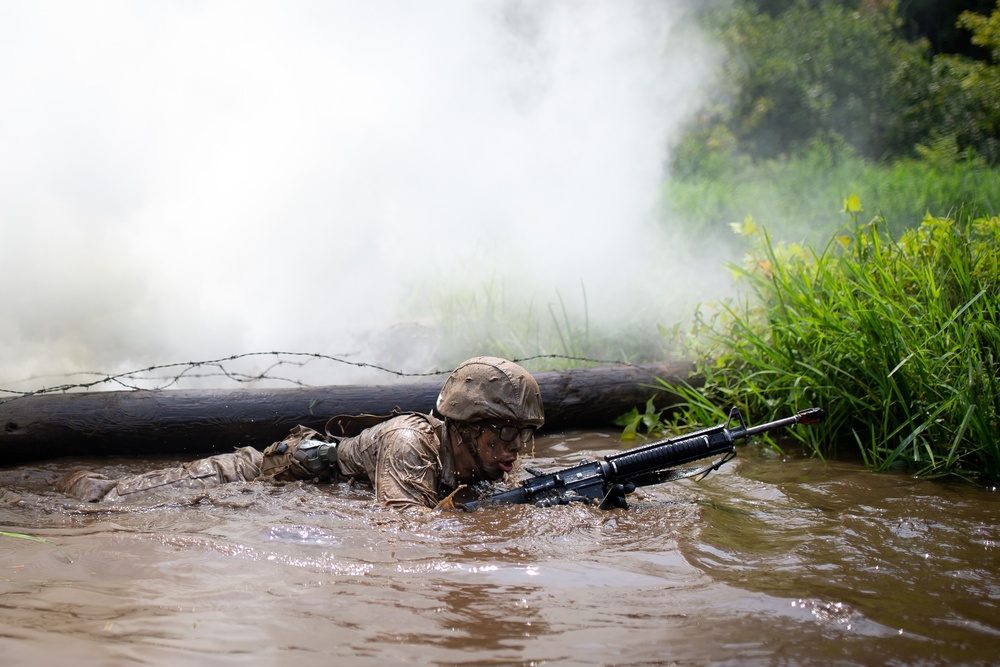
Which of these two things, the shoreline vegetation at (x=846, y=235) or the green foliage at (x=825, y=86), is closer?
the shoreline vegetation at (x=846, y=235)

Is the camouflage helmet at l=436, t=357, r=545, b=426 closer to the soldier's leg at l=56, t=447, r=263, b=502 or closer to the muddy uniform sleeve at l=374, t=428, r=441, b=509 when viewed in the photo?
the muddy uniform sleeve at l=374, t=428, r=441, b=509

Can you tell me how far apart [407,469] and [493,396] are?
54 cm

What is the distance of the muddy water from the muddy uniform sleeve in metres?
0.13

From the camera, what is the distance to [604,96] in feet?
36.7

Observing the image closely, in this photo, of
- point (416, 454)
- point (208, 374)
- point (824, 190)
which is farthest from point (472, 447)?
point (824, 190)

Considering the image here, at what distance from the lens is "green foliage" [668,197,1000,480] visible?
4.73 m

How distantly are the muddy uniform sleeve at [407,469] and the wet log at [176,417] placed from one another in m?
1.08

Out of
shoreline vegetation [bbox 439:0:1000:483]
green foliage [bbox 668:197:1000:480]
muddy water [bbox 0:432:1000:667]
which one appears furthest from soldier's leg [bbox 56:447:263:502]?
green foliage [bbox 668:197:1000:480]

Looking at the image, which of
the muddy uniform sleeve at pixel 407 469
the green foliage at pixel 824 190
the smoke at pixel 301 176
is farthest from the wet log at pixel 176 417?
the green foliage at pixel 824 190

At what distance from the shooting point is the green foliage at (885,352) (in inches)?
186

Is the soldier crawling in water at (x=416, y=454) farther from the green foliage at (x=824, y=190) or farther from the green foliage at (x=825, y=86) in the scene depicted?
the green foliage at (x=825, y=86)

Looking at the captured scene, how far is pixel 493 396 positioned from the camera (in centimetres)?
414

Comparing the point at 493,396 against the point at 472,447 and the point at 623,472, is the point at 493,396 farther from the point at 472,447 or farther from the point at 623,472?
the point at 623,472

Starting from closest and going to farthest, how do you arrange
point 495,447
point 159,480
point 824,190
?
1. point 495,447
2. point 159,480
3. point 824,190
